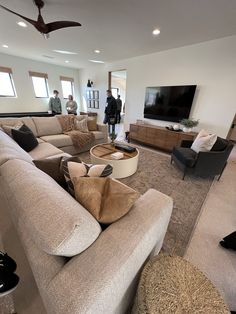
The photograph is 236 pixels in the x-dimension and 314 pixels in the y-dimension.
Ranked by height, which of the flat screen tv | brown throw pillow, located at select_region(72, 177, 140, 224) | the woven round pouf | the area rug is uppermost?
the flat screen tv

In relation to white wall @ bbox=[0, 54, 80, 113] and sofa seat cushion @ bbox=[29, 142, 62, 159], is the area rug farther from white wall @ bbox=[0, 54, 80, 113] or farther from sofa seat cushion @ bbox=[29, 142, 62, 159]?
white wall @ bbox=[0, 54, 80, 113]

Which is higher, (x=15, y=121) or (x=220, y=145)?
(x=15, y=121)

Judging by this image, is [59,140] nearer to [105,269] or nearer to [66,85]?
[105,269]

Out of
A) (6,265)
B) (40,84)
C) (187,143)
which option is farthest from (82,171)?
(40,84)

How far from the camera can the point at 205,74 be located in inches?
133

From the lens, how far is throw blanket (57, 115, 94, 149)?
322cm

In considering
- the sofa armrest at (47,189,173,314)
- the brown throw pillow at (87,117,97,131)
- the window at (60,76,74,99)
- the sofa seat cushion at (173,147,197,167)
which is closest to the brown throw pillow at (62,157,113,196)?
the sofa armrest at (47,189,173,314)

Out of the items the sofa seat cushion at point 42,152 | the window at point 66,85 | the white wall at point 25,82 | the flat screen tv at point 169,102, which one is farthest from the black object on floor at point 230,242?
the window at point 66,85

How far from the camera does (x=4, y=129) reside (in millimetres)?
2508

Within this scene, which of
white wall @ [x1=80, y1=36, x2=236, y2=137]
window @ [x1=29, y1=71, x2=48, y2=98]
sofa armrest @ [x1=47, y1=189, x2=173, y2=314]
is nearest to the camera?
sofa armrest @ [x1=47, y1=189, x2=173, y2=314]

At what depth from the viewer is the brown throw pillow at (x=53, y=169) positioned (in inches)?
47.8

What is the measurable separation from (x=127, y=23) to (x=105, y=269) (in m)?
3.50

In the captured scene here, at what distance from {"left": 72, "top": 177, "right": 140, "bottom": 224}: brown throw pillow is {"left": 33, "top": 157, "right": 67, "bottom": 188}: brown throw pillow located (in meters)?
0.39

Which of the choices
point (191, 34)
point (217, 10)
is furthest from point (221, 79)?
point (217, 10)
